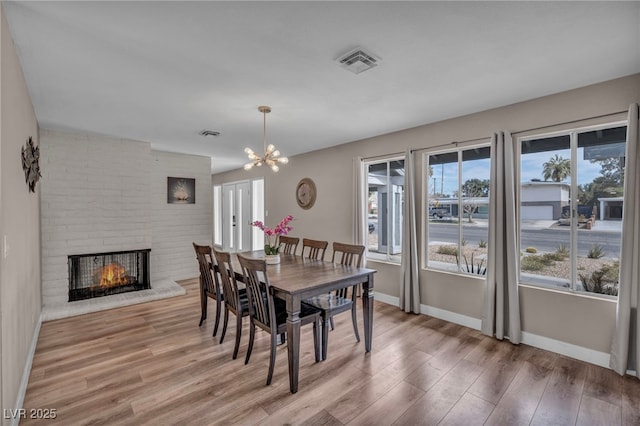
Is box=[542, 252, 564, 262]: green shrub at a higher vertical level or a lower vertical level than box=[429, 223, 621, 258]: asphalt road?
lower

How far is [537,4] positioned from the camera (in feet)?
5.44

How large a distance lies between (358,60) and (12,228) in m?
2.68

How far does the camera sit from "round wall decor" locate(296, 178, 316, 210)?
18.2 ft

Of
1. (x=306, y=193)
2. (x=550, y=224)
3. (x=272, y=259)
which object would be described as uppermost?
(x=306, y=193)

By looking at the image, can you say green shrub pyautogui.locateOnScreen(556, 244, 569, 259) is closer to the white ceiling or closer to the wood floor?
the wood floor

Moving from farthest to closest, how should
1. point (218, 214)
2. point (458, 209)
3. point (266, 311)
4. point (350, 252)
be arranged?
point (218, 214), point (458, 209), point (350, 252), point (266, 311)

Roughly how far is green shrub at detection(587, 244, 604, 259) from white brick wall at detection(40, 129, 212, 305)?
5.78 meters

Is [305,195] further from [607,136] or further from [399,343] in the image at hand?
[607,136]

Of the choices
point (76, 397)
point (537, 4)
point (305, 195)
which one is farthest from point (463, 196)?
point (76, 397)

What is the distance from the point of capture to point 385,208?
4.65 meters

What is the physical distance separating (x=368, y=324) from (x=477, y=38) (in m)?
2.46

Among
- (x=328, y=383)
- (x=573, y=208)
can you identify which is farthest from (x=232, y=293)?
(x=573, y=208)

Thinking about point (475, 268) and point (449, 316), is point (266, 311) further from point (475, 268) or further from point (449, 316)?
point (475, 268)

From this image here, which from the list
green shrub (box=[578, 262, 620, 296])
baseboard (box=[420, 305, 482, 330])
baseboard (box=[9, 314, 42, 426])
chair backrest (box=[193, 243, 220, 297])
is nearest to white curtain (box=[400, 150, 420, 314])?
baseboard (box=[420, 305, 482, 330])
